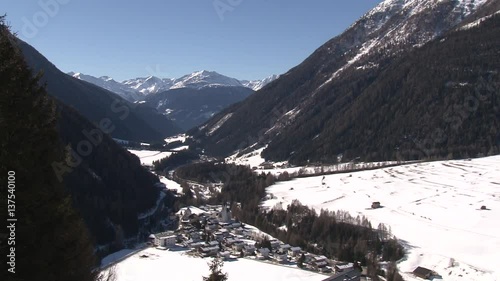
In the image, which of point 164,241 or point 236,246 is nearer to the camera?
point 236,246

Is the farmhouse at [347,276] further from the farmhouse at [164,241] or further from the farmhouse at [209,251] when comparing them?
the farmhouse at [164,241]

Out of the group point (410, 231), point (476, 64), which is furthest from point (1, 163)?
point (476, 64)

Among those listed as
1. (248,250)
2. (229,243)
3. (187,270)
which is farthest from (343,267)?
(187,270)

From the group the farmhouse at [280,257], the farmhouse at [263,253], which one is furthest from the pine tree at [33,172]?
the farmhouse at [263,253]

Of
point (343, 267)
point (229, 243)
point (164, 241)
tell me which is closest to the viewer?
point (343, 267)

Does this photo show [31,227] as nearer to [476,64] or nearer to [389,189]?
[389,189]

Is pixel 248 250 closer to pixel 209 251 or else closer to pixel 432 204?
pixel 209 251
